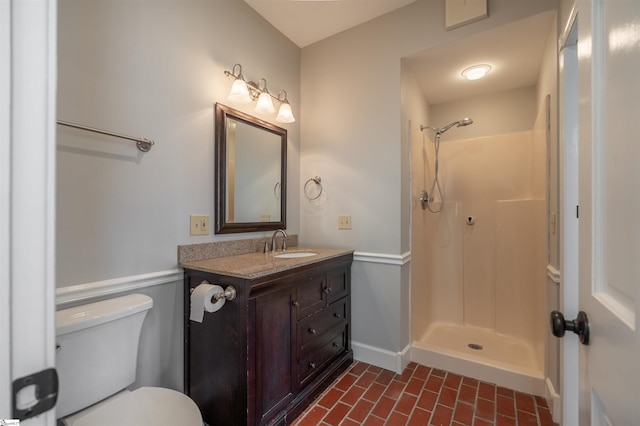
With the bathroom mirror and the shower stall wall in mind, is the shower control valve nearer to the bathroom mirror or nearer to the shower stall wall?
the shower stall wall

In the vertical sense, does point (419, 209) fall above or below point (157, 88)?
below

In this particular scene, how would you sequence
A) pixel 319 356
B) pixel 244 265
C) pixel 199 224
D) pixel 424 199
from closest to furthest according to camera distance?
pixel 244 265, pixel 199 224, pixel 319 356, pixel 424 199

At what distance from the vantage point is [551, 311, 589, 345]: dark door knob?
24.7 inches

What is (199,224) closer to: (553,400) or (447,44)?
(447,44)

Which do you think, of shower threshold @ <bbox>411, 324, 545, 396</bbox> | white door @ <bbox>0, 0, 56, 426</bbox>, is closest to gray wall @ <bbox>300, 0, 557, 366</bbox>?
shower threshold @ <bbox>411, 324, 545, 396</bbox>

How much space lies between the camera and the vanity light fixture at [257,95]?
1766 millimetres

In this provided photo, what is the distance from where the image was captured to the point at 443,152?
9.37ft

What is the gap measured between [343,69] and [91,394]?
253 centimetres

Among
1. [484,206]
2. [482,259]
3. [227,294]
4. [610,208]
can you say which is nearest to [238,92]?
[227,294]

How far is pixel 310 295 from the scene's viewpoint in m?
1.75

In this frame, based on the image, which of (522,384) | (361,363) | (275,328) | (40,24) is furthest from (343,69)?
(522,384)

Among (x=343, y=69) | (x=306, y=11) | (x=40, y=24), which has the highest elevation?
(x=306, y=11)

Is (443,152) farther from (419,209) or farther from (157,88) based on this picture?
(157,88)

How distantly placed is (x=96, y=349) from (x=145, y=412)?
321 mm
